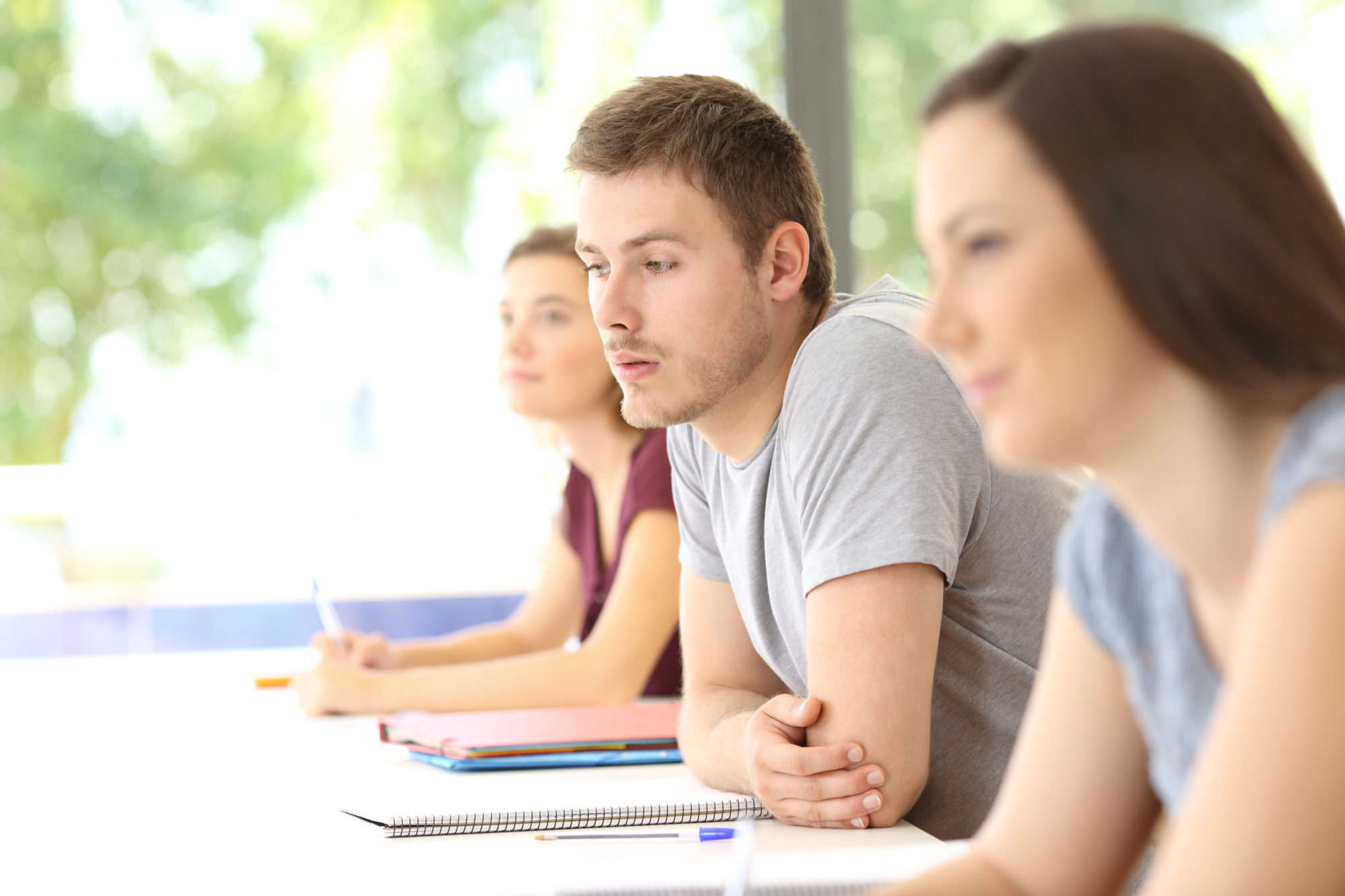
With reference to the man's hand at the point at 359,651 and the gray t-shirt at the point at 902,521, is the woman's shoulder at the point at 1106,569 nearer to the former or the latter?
the gray t-shirt at the point at 902,521

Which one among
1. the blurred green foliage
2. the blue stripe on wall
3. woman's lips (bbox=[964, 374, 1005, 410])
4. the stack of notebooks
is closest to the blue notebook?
the stack of notebooks

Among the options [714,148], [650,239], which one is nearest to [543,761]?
[650,239]

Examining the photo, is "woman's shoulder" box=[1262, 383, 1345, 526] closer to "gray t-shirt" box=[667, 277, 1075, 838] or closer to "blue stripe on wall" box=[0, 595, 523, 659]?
"gray t-shirt" box=[667, 277, 1075, 838]

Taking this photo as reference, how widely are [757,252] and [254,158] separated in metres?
6.71

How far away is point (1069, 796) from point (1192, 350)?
299 mm

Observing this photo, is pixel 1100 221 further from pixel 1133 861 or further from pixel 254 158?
pixel 254 158

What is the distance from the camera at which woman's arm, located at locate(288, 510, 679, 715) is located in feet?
5.49

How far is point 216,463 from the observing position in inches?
265

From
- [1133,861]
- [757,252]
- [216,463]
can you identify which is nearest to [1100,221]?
[1133,861]

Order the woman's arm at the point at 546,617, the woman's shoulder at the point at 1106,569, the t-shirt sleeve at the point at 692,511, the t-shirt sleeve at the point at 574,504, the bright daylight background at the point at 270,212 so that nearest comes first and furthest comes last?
1. the woman's shoulder at the point at 1106,569
2. the t-shirt sleeve at the point at 692,511
3. the t-shirt sleeve at the point at 574,504
4. the woman's arm at the point at 546,617
5. the bright daylight background at the point at 270,212

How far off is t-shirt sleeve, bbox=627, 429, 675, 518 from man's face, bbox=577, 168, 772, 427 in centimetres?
53

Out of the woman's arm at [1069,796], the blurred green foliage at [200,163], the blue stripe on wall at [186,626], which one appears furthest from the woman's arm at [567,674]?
the blurred green foliage at [200,163]

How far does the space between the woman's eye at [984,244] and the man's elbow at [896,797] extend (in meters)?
0.55

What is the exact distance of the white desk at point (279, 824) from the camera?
2.97 ft
